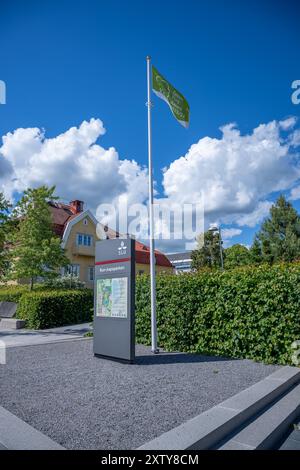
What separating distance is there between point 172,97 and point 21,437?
944 centimetres

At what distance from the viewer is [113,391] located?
16.9ft

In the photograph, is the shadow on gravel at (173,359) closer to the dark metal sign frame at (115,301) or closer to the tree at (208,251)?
the dark metal sign frame at (115,301)

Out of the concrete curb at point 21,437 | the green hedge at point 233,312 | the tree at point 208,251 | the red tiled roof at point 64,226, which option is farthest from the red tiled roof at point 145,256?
the concrete curb at point 21,437

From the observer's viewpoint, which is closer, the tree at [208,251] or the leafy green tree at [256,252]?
the leafy green tree at [256,252]

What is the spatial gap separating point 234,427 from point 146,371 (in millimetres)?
2969

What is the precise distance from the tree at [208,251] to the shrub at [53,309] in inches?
1262

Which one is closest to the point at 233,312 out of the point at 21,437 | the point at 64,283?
the point at 21,437

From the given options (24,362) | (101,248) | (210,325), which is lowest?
(24,362)

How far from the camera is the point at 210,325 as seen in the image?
841 centimetres

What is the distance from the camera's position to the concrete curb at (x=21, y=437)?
3199 mm

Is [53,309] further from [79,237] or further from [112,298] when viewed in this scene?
[79,237]

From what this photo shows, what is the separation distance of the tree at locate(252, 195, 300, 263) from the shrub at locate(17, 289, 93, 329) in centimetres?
2635

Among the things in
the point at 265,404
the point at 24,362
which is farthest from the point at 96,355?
the point at 265,404
